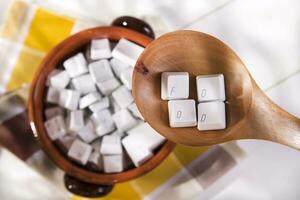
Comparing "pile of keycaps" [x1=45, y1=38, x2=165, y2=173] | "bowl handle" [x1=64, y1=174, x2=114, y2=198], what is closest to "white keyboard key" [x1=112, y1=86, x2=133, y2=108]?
"pile of keycaps" [x1=45, y1=38, x2=165, y2=173]

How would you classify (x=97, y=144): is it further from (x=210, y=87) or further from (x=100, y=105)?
(x=210, y=87)

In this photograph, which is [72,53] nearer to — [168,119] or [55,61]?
[55,61]

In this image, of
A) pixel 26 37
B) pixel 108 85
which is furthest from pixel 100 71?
pixel 26 37

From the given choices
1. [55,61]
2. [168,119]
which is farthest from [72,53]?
[168,119]

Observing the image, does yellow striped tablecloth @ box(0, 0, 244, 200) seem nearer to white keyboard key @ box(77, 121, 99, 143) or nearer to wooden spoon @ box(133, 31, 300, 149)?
white keyboard key @ box(77, 121, 99, 143)

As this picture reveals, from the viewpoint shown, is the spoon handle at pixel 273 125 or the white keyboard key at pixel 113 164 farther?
the white keyboard key at pixel 113 164

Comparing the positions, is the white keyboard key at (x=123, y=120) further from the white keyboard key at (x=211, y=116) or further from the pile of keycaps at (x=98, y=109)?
the white keyboard key at (x=211, y=116)

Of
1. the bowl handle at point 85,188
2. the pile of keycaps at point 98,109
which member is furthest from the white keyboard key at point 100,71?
the bowl handle at point 85,188
